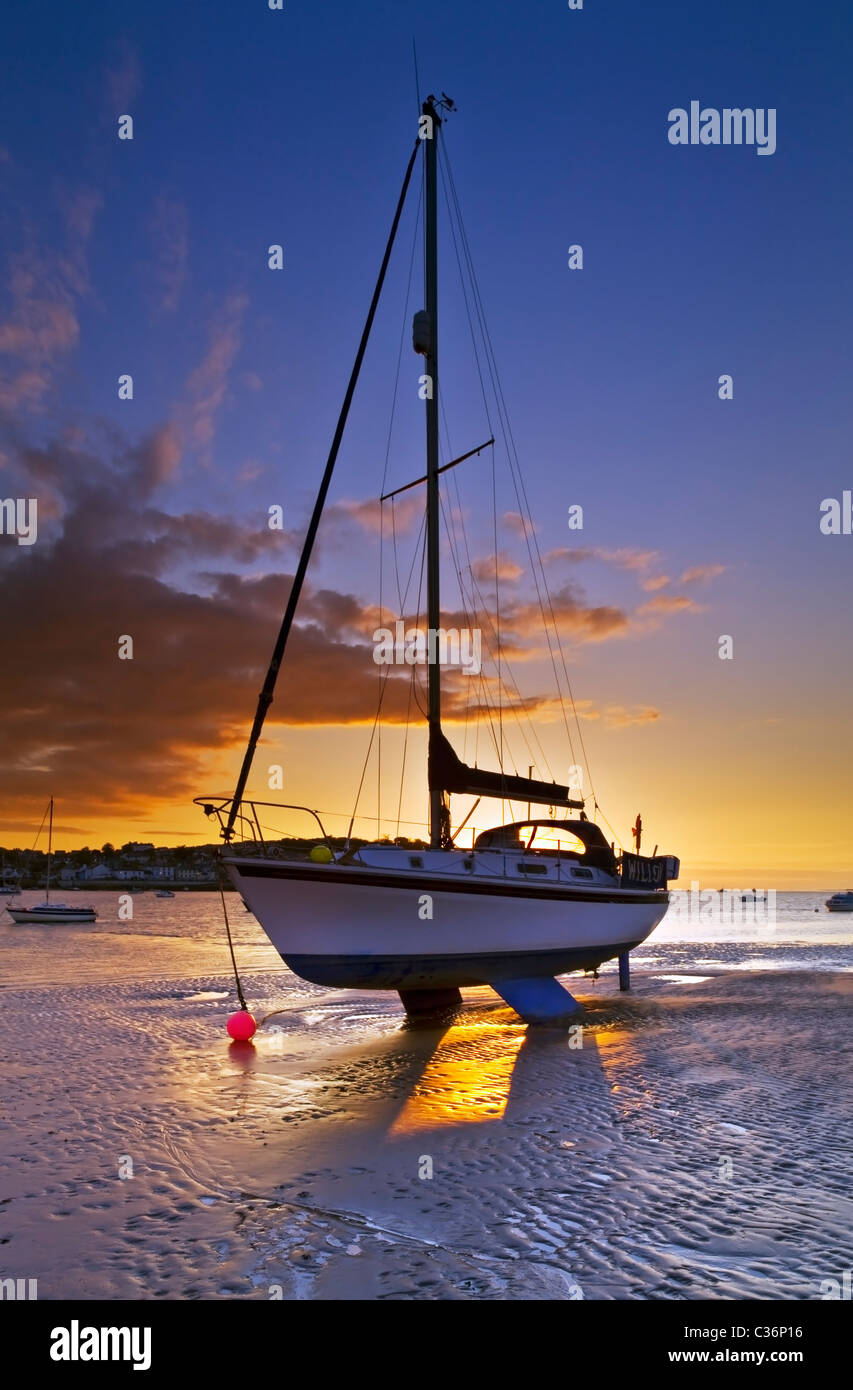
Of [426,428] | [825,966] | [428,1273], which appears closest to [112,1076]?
[428,1273]

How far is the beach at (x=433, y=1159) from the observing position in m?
5.45

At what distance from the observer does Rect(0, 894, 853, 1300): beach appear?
17.9 feet

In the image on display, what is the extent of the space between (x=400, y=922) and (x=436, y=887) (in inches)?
30.2

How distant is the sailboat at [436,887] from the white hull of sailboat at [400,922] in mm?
21

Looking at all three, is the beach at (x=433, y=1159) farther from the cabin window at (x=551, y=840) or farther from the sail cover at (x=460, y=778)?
the sail cover at (x=460, y=778)

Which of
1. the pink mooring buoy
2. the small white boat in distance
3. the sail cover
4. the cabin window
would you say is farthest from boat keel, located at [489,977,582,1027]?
the small white boat in distance

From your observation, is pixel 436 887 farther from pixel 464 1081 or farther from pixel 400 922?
pixel 464 1081

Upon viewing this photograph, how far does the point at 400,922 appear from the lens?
1349cm

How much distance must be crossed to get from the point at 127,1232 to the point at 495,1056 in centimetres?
767

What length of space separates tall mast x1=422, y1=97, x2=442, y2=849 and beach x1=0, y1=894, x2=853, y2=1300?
16.4ft

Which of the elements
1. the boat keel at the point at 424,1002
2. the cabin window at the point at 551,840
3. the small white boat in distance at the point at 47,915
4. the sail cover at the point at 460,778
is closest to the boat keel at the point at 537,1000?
the boat keel at the point at 424,1002

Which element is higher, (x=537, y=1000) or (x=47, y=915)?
(x=537, y=1000)

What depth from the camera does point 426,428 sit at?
17703 millimetres

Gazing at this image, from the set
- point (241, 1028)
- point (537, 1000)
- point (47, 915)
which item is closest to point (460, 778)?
point (537, 1000)
